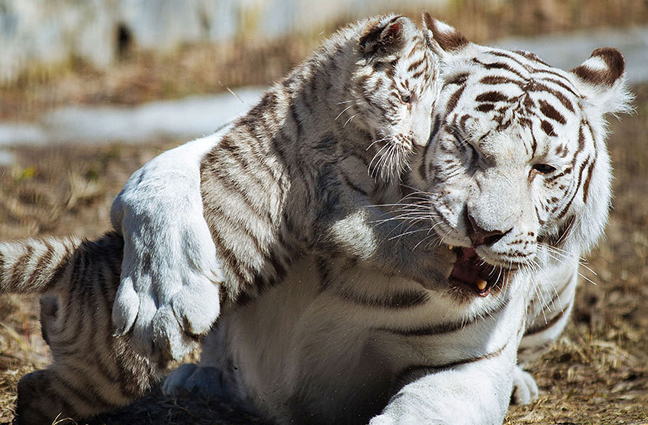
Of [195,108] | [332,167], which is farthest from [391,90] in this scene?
[195,108]

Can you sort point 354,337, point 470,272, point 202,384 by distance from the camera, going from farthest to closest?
1. point 202,384
2. point 354,337
3. point 470,272

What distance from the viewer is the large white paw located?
2033mm

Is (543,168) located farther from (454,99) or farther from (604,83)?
(604,83)

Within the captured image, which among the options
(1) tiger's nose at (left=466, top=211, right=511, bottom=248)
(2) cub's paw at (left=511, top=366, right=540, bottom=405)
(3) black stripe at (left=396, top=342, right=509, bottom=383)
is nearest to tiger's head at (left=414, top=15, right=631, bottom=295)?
(1) tiger's nose at (left=466, top=211, right=511, bottom=248)

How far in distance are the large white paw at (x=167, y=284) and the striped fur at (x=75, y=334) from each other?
0.47 ft

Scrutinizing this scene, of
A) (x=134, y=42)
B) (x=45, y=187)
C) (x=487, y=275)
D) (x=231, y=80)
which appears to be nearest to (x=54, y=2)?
(x=134, y=42)

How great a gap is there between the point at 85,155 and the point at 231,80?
1.54 m

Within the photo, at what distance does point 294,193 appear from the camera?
230cm

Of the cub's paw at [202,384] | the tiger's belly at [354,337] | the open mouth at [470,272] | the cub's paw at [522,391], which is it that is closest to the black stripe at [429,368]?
the tiger's belly at [354,337]

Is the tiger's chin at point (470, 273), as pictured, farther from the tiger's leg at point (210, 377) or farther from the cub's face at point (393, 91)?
the tiger's leg at point (210, 377)

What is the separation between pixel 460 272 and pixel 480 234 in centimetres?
23

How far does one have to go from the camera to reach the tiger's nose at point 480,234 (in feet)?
6.37

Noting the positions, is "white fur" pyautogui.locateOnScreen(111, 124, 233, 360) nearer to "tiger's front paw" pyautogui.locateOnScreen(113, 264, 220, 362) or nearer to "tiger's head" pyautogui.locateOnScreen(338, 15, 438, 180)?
"tiger's front paw" pyautogui.locateOnScreen(113, 264, 220, 362)

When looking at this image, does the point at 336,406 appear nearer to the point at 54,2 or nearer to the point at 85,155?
the point at 85,155
